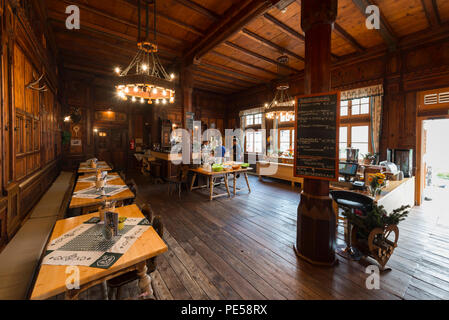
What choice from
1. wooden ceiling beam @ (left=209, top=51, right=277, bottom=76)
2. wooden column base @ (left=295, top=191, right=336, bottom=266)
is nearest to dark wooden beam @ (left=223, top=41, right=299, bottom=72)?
wooden ceiling beam @ (left=209, top=51, right=277, bottom=76)

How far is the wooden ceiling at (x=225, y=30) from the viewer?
377 cm

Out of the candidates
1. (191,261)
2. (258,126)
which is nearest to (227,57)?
(258,126)

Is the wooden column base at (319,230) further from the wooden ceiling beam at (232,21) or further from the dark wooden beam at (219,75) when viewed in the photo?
the dark wooden beam at (219,75)

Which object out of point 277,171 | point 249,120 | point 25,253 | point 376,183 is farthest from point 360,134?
point 25,253

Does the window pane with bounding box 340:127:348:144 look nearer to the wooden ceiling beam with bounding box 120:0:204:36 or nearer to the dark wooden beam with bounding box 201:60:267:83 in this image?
the dark wooden beam with bounding box 201:60:267:83

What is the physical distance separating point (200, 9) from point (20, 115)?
3.63m

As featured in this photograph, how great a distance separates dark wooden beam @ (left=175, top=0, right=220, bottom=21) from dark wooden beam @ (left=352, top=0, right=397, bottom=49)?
8.93ft

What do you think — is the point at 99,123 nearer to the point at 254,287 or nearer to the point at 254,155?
the point at 254,155

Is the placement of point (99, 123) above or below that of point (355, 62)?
below

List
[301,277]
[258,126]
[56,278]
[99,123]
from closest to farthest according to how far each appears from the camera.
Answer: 1. [56,278]
2. [301,277]
3. [99,123]
4. [258,126]
